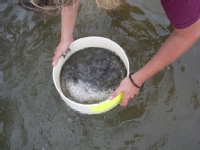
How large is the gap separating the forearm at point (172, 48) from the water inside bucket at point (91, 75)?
0.93 feet

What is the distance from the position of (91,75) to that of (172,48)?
60cm

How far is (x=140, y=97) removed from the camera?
1634 mm

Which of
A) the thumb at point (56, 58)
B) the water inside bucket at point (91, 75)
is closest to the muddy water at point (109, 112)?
the water inside bucket at point (91, 75)

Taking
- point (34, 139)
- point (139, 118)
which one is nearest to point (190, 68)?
point (139, 118)

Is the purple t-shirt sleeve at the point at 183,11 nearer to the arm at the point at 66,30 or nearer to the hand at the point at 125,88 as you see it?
the hand at the point at 125,88

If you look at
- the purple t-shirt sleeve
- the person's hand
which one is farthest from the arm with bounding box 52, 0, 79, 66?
the purple t-shirt sleeve

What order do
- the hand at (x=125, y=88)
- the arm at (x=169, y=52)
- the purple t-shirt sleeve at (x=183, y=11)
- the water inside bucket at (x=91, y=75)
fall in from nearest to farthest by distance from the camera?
the purple t-shirt sleeve at (x=183, y=11) → the arm at (x=169, y=52) → the hand at (x=125, y=88) → the water inside bucket at (x=91, y=75)

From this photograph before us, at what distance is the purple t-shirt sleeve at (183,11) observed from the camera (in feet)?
2.80

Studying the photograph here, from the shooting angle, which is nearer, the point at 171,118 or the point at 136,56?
the point at 171,118

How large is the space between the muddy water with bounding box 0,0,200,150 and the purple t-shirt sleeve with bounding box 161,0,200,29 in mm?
798

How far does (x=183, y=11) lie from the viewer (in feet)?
2.86

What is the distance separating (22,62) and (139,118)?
2.94 feet

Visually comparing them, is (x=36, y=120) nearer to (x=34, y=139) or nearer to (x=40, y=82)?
(x=34, y=139)

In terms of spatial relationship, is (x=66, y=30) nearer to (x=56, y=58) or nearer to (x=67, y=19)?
(x=67, y=19)
